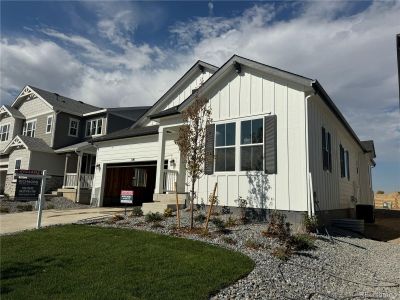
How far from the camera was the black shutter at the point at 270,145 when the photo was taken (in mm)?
10070

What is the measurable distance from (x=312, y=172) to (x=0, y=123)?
32570 mm

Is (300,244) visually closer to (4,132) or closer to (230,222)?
(230,222)

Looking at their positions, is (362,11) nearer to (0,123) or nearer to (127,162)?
(127,162)

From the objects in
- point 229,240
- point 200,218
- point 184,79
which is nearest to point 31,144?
point 184,79

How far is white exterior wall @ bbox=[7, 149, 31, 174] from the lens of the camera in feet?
82.4

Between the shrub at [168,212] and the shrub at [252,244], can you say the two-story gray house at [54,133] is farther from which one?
the shrub at [252,244]

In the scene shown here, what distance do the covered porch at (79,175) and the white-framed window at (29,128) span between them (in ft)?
16.9

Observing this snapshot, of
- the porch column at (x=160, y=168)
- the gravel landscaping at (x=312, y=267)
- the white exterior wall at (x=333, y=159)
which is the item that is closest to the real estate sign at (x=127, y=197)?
the gravel landscaping at (x=312, y=267)

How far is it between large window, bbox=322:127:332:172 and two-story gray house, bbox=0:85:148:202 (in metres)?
16.3

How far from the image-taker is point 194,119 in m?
9.64

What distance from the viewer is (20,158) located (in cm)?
2589

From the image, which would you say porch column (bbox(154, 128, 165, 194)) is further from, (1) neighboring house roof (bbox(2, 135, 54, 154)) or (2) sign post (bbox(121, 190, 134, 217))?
(1) neighboring house roof (bbox(2, 135, 54, 154))

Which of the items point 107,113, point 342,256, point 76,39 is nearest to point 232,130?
point 342,256

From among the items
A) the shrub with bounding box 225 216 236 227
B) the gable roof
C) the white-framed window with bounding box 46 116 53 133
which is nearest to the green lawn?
the shrub with bounding box 225 216 236 227
